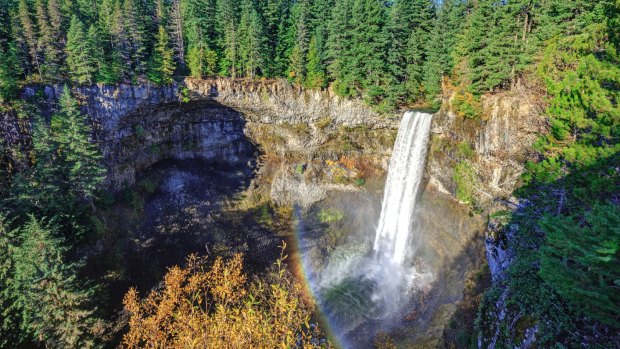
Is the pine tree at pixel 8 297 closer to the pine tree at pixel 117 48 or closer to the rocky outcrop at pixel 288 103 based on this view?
the pine tree at pixel 117 48

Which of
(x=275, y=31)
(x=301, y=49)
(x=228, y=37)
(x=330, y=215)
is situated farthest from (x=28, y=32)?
(x=330, y=215)

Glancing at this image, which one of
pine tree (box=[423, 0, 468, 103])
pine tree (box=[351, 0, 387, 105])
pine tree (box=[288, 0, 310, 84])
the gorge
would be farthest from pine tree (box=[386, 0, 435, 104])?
pine tree (box=[288, 0, 310, 84])

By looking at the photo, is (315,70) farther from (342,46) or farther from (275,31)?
(275,31)

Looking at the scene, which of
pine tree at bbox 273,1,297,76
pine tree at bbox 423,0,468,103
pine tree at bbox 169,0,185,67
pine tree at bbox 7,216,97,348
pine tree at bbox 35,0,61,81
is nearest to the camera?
pine tree at bbox 7,216,97,348

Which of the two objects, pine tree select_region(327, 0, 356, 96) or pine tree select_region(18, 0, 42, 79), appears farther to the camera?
pine tree select_region(327, 0, 356, 96)

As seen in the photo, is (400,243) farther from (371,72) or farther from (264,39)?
(264,39)

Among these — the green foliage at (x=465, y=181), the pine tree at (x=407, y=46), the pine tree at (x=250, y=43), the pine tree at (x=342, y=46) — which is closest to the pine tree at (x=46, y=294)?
the pine tree at (x=250, y=43)

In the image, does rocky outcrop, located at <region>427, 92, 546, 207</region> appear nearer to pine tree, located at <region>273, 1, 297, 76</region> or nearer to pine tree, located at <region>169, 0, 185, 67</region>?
pine tree, located at <region>273, 1, 297, 76</region>

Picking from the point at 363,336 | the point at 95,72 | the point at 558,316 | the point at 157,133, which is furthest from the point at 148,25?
the point at 558,316
